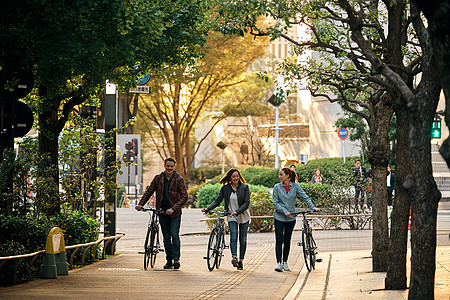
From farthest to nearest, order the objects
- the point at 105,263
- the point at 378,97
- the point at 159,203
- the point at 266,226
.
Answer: the point at 266,226 < the point at 105,263 < the point at 159,203 < the point at 378,97

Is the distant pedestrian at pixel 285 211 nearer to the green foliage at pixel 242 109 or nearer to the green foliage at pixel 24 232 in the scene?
the green foliage at pixel 24 232

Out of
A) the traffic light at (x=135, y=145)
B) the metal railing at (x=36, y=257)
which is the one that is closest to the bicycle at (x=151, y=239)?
the metal railing at (x=36, y=257)

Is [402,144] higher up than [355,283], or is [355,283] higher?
[402,144]

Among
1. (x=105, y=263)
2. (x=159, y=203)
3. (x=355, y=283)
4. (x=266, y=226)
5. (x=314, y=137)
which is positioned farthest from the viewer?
(x=314, y=137)

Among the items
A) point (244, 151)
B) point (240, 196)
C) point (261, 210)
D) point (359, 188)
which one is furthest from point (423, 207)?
point (244, 151)

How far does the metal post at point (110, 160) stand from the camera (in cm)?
1644

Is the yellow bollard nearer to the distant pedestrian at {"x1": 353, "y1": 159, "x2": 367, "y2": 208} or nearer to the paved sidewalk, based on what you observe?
the paved sidewalk

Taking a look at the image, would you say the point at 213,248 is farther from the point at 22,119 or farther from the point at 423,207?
the point at 423,207

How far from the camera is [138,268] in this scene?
1454 centimetres

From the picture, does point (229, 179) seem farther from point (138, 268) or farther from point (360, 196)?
point (360, 196)

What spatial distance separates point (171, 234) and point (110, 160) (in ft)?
10.6

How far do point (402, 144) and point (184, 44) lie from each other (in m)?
4.84

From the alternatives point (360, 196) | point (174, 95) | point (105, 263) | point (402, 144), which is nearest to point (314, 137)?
point (174, 95)

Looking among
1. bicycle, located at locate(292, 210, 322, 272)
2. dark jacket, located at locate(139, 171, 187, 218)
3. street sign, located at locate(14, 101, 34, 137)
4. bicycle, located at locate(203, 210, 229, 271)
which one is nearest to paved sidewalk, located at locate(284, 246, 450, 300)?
bicycle, located at locate(292, 210, 322, 272)
